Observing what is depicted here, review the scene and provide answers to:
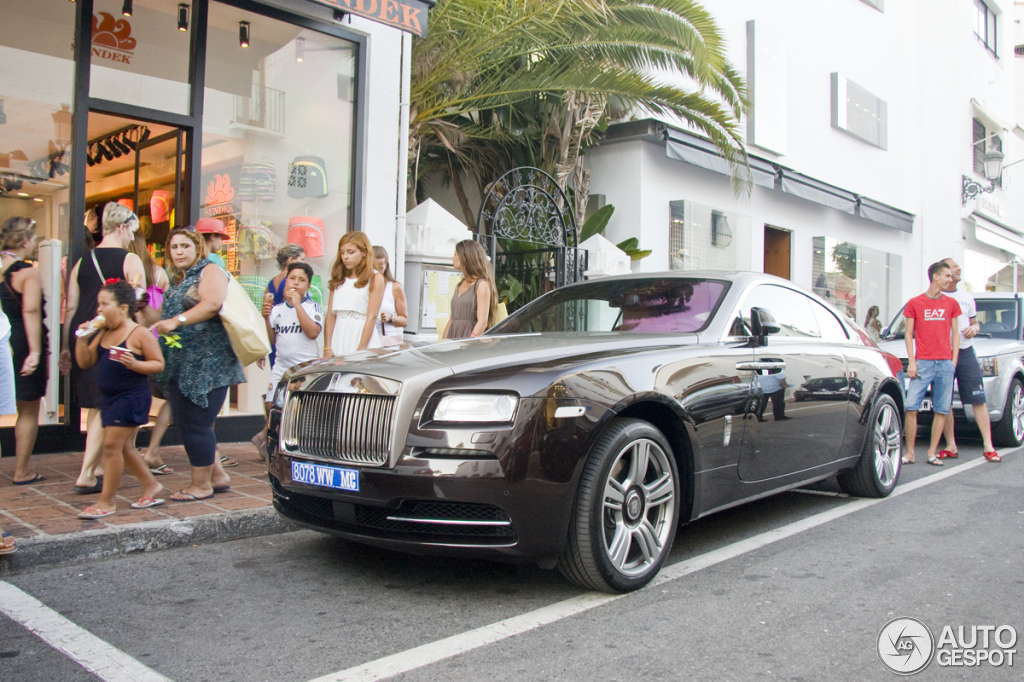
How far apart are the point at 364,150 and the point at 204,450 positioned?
4.50 metres

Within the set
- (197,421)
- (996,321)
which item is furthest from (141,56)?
(996,321)

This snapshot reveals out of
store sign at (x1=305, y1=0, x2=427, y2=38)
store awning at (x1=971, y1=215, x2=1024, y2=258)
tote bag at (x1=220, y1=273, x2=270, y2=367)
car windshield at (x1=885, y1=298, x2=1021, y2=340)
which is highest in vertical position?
store awning at (x1=971, y1=215, x2=1024, y2=258)

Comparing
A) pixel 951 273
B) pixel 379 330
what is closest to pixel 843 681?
pixel 379 330

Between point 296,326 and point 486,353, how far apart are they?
9.18ft

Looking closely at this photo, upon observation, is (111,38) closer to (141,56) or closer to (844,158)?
(141,56)

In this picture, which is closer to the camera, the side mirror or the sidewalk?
the sidewalk

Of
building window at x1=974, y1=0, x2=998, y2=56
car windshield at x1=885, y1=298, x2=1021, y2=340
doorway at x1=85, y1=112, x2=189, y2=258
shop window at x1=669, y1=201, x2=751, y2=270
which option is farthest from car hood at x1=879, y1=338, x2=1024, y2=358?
building window at x1=974, y1=0, x2=998, y2=56

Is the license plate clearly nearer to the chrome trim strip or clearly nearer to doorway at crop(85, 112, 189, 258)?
the chrome trim strip

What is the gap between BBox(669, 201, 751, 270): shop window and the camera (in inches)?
523

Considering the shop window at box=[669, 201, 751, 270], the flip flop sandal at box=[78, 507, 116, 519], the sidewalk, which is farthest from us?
the shop window at box=[669, 201, 751, 270]

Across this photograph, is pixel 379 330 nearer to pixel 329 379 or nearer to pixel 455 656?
pixel 329 379

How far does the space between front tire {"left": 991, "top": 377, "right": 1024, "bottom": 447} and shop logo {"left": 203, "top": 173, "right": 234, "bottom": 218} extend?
26.4 ft

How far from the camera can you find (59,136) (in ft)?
23.4

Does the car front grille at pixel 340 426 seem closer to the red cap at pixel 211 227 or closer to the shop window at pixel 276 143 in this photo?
the red cap at pixel 211 227
